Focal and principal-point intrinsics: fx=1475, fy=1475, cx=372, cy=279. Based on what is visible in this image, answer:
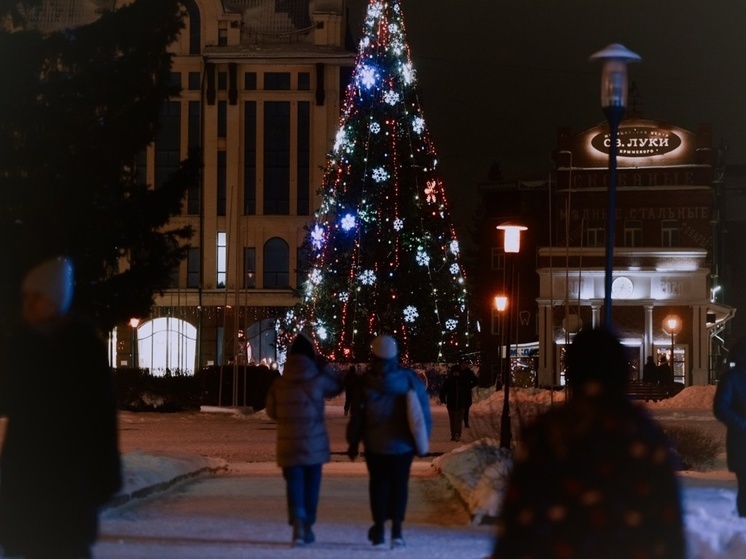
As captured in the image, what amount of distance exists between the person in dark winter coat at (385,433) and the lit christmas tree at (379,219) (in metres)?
37.8

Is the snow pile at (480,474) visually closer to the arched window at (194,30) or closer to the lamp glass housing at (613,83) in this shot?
the lamp glass housing at (613,83)

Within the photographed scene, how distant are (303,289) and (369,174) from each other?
15.5ft

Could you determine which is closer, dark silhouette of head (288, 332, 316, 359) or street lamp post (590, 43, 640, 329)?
dark silhouette of head (288, 332, 316, 359)

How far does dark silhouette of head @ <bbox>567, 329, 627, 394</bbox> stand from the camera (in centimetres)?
578

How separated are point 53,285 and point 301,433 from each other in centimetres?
465

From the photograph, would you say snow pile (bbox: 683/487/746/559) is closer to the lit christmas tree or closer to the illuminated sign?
the lit christmas tree

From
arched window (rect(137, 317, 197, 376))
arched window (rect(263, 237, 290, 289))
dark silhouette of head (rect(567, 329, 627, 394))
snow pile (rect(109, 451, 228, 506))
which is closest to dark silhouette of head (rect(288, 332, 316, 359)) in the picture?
snow pile (rect(109, 451, 228, 506))

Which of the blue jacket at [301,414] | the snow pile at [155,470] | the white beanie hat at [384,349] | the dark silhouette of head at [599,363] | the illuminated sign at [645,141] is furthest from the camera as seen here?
the illuminated sign at [645,141]

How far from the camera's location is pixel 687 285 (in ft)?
232

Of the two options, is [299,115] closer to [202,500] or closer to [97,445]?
[202,500]

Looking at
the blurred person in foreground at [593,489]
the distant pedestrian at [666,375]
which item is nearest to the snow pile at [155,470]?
the blurred person in foreground at [593,489]

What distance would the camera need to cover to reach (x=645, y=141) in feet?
243

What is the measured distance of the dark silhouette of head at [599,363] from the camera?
5781 millimetres

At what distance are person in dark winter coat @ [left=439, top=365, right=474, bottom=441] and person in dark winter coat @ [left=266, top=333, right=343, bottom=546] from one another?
58.7ft
